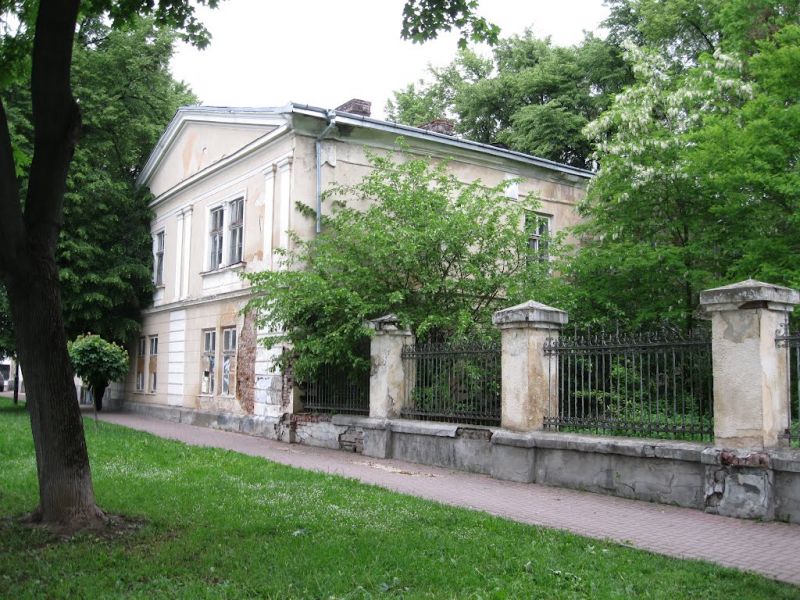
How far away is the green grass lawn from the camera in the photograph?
503 cm

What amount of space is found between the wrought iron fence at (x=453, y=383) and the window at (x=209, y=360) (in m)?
8.37

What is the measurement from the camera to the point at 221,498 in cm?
811

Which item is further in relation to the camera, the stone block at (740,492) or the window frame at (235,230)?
the window frame at (235,230)

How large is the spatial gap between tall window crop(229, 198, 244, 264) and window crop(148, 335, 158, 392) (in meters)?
5.87

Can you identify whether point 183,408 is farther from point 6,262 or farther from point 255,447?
point 6,262

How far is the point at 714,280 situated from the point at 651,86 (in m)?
5.48

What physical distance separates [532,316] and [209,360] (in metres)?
11.9

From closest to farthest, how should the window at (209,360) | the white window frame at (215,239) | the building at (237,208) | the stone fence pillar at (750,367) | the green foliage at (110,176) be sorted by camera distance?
the stone fence pillar at (750,367) < the building at (237,208) < the window at (209,360) < the white window frame at (215,239) < the green foliage at (110,176)

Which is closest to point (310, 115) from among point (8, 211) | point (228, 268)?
point (228, 268)

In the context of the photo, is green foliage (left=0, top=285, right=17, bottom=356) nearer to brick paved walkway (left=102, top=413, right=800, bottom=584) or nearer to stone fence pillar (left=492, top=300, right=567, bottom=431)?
brick paved walkway (left=102, top=413, right=800, bottom=584)

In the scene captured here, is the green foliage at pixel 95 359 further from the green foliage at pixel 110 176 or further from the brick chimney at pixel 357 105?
the brick chimney at pixel 357 105

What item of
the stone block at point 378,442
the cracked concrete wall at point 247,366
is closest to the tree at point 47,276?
the stone block at point 378,442

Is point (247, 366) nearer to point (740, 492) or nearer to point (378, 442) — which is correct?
point (378, 442)

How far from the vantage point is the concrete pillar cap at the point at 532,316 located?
10.4 m
